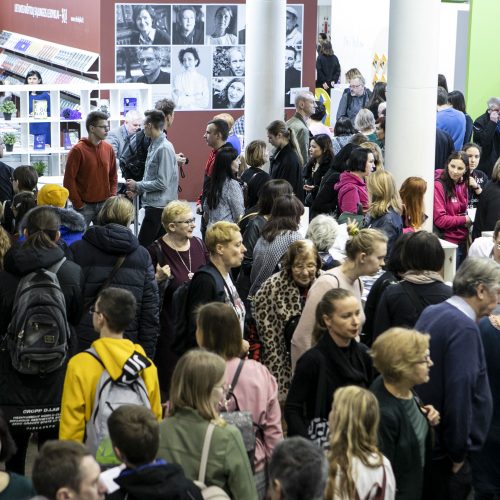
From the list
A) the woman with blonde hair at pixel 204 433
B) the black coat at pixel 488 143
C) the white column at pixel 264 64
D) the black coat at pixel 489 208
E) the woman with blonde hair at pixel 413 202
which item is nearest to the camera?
the woman with blonde hair at pixel 204 433

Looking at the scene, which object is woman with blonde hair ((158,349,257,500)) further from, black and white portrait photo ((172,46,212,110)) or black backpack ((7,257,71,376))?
black and white portrait photo ((172,46,212,110))

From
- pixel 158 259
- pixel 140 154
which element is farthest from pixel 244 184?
pixel 158 259

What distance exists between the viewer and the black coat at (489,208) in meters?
8.13

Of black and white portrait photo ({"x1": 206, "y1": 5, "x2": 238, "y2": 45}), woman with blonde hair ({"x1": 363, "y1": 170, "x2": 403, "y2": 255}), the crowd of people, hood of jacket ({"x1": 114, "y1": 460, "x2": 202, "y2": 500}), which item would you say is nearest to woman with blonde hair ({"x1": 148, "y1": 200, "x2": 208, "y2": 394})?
the crowd of people

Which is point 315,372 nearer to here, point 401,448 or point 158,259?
point 401,448

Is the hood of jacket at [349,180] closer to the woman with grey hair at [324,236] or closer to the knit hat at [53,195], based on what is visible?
the woman with grey hair at [324,236]

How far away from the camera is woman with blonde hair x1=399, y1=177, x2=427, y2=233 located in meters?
7.76

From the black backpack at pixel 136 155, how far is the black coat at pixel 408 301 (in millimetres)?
4890

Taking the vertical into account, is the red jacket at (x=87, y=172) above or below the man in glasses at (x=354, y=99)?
below

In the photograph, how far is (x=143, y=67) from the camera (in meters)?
15.0

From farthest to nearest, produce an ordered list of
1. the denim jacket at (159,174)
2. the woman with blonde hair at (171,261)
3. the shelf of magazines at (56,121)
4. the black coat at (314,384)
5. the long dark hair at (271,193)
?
1. the shelf of magazines at (56,121)
2. the denim jacket at (159,174)
3. the long dark hair at (271,193)
4. the woman with blonde hair at (171,261)
5. the black coat at (314,384)

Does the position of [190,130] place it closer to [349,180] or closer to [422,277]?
[349,180]

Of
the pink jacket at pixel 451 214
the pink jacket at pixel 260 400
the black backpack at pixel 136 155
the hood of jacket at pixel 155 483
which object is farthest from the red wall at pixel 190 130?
the hood of jacket at pixel 155 483

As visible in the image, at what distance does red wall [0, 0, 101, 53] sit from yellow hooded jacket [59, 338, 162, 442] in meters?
10.9
